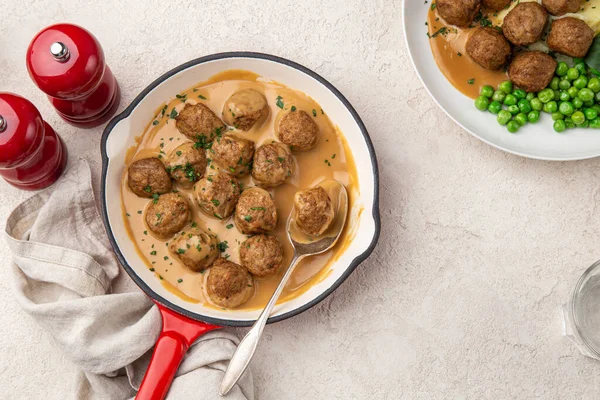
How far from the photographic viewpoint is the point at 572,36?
11.2ft

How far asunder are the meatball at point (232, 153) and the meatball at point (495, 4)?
176cm

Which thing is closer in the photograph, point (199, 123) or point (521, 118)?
point (199, 123)

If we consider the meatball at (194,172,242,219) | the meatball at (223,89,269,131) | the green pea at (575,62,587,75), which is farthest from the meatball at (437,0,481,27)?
the meatball at (194,172,242,219)

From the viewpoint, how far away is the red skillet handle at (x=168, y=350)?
10.5 feet

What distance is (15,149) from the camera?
300 cm

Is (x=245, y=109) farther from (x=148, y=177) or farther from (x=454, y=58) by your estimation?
(x=454, y=58)

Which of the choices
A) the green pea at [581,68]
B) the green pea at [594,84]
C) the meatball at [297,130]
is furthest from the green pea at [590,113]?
the meatball at [297,130]

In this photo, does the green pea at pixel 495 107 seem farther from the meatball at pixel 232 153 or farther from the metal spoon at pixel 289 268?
the meatball at pixel 232 153

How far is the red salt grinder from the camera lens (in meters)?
2.99

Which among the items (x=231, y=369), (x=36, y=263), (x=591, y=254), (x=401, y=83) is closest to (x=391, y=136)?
(x=401, y=83)

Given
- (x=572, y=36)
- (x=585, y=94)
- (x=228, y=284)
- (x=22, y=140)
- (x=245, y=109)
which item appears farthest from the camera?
(x=585, y=94)

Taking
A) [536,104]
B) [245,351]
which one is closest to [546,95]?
[536,104]

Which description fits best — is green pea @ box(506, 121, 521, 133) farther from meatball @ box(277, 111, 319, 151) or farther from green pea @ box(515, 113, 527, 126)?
meatball @ box(277, 111, 319, 151)

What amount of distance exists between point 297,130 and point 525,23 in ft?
5.08
